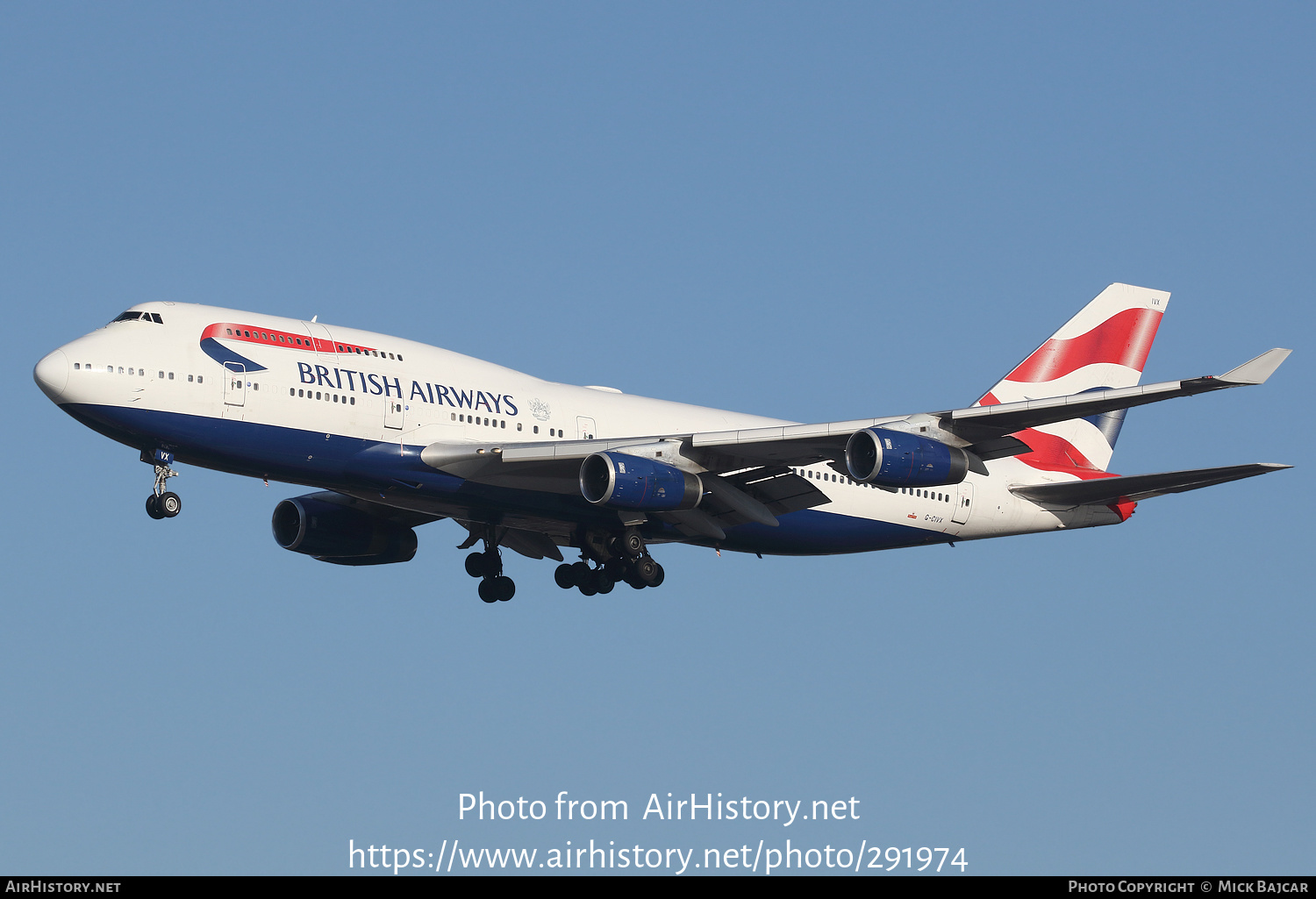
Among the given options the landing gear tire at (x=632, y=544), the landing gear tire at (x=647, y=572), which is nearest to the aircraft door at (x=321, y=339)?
the landing gear tire at (x=632, y=544)

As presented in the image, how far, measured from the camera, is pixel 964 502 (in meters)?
45.7

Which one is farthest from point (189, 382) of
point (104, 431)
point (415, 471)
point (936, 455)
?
point (936, 455)

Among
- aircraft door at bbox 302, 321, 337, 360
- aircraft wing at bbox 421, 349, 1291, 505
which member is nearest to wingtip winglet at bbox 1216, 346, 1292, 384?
aircraft wing at bbox 421, 349, 1291, 505

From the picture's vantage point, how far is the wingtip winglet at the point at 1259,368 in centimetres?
3155

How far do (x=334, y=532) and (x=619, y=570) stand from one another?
878cm

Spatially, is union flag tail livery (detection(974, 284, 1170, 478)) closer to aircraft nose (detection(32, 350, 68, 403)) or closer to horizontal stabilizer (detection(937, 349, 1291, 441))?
horizontal stabilizer (detection(937, 349, 1291, 441))

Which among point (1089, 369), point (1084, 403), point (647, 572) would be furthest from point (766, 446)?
point (1089, 369)

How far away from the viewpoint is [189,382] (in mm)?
35594

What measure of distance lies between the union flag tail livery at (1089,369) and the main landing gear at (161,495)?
80.3ft

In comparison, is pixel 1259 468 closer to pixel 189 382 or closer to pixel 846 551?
pixel 846 551

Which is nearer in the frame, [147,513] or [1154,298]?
[147,513]

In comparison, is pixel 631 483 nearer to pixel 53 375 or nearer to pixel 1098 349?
pixel 53 375

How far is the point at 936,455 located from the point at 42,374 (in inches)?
797

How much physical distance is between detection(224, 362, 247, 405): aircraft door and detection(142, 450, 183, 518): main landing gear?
74.6 inches
